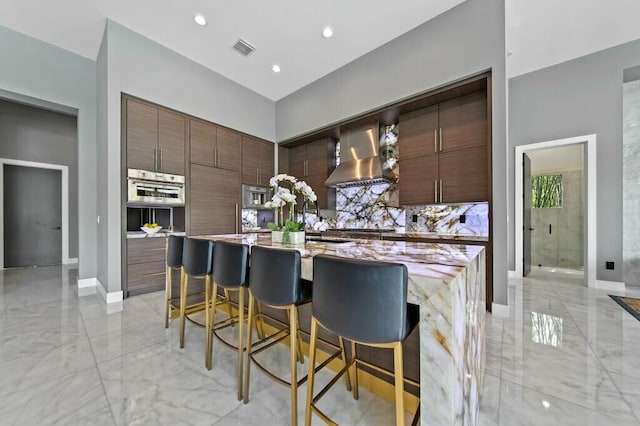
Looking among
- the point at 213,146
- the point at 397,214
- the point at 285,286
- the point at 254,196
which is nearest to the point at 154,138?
the point at 213,146

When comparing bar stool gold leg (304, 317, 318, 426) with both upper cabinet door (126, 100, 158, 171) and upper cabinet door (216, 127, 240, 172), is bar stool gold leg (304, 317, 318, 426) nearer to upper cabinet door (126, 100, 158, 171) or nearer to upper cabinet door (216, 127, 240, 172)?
upper cabinet door (126, 100, 158, 171)

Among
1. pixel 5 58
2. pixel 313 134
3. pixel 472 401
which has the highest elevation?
pixel 5 58

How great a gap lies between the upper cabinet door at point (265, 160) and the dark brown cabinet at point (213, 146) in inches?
20.0

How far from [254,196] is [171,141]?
1.64m

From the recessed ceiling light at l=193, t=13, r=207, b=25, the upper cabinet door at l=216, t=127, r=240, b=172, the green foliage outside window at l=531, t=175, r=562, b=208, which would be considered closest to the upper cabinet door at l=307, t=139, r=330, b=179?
the upper cabinet door at l=216, t=127, r=240, b=172

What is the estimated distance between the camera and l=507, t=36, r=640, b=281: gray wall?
3.46 meters

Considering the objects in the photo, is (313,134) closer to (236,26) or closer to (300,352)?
(236,26)

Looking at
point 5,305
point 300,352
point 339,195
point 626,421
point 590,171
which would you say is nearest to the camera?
point 626,421

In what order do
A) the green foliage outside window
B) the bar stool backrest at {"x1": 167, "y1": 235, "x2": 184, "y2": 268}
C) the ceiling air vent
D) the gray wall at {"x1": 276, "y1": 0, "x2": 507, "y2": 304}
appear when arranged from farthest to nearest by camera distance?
the green foliage outside window, the ceiling air vent, the gray wall at {"x1": 276, "y1": 0, "x2": 507, "y2": 304}, the bar stool backrest at {"x1": 167, "y1": 235, "x2": 184, "y2": 268}

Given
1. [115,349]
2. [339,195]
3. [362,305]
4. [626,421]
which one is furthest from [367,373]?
[339,195]

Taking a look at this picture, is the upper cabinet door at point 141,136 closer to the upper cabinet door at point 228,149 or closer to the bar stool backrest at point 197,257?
the upper cabinet door at point 228,149

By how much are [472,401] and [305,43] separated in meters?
4.04

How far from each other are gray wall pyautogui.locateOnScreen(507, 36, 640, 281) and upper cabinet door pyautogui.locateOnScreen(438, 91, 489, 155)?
2.01 m

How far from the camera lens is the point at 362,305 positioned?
90 cm
